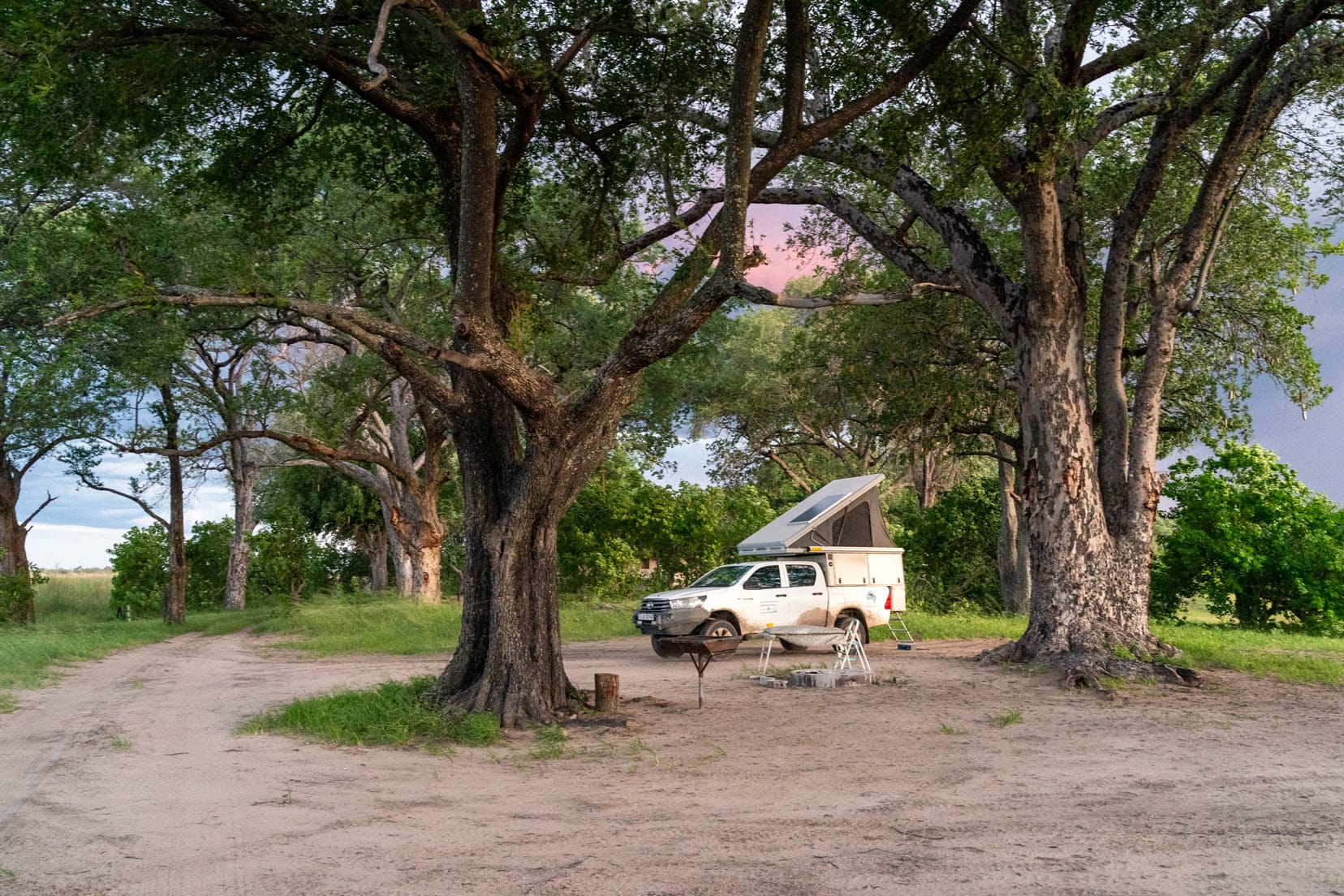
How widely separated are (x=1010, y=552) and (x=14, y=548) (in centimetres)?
2773

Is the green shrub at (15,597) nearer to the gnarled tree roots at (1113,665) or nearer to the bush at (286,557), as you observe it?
the bush at (286,557)

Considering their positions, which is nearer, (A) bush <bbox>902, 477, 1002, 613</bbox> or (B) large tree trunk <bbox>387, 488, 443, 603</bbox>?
(B) large tree trunk <bbox>387, 488, 443, 603</bbox>

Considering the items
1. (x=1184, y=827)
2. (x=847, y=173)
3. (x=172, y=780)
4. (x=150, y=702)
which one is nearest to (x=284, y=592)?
(x=150, y=702)

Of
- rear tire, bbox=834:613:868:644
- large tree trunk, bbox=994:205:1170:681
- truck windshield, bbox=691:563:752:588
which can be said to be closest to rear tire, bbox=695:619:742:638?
truck windshield, bbox=691:563:752:588

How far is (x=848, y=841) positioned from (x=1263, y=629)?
23357 mm

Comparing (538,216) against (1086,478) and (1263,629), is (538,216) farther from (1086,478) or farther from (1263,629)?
(1263,629)

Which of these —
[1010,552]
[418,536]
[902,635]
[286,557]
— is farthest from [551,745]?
[286,557]

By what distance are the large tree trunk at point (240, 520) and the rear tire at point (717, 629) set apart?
20655 millimetres

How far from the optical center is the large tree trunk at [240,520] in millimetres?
32219

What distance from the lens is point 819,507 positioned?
773 inches

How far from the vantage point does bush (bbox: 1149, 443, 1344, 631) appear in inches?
917

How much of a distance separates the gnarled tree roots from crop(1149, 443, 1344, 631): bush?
1189 cm

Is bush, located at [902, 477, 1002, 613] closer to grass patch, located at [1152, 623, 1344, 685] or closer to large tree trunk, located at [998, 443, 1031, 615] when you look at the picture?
large tree trunk, located at [998, 443, 1031, 615]

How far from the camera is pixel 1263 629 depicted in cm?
2428
